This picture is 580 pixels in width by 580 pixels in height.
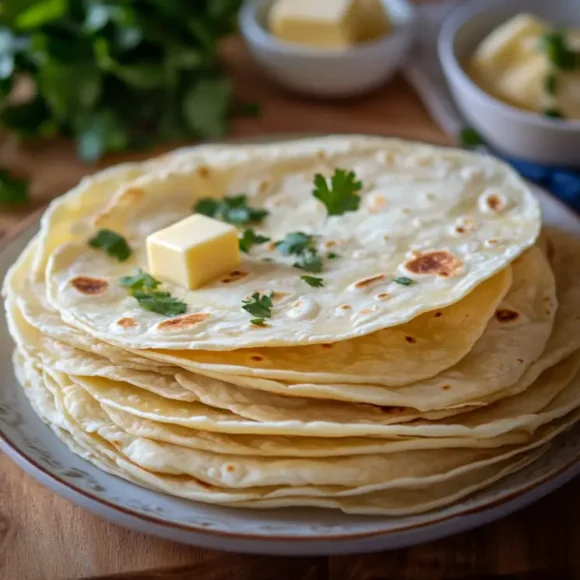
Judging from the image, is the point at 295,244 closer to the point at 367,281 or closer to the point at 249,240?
the point at 249,240

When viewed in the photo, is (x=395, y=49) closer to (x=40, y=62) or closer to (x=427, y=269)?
(x=40, y=62)

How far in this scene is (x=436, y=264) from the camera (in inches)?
70.5

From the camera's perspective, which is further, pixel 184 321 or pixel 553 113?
pixel 553 113

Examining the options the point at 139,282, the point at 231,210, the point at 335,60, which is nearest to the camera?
the point at 139,282

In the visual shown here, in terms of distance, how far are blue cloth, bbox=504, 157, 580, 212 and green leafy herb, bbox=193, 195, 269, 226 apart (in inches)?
36.5

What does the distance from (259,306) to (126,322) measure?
0.89 feet

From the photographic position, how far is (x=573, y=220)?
2.23m

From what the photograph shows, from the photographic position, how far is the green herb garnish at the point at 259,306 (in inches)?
66.4

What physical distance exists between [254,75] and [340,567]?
2.34m

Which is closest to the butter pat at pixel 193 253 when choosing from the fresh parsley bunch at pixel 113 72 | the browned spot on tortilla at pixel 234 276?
the browned spot on tortilla at pixel 234 276

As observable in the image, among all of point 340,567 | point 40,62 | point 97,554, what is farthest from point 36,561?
point 40,62

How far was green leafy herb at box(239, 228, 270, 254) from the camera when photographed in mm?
1986

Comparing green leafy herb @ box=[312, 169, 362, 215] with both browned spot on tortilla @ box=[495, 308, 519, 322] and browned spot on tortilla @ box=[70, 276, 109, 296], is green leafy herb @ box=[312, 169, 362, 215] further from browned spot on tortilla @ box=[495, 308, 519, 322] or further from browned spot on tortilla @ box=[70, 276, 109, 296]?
browned spot on tortilla @ box=[70, 276, 109, 296]

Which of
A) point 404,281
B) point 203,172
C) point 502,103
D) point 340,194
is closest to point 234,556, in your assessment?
point 404,281
